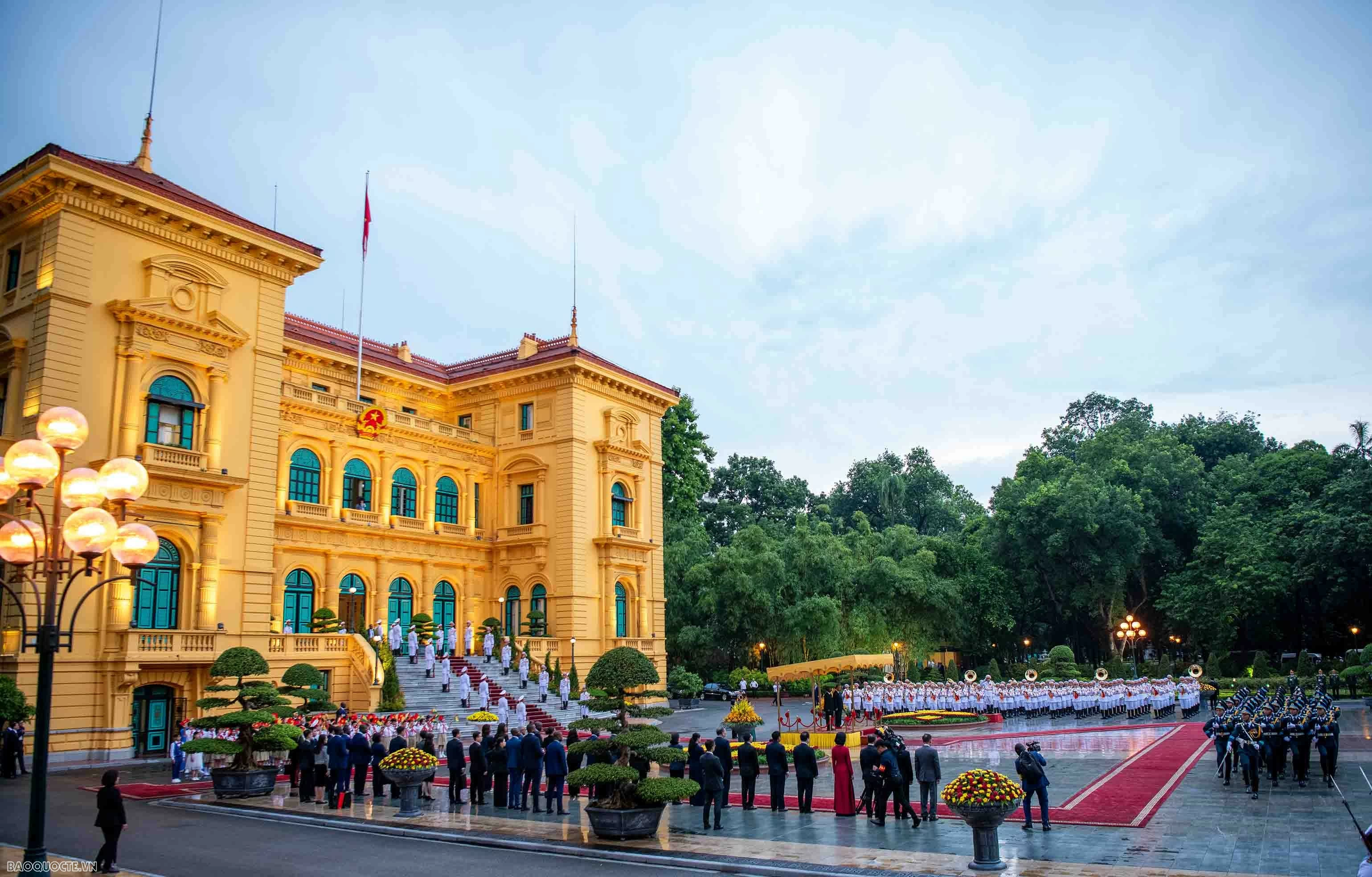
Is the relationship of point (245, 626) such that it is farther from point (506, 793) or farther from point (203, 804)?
point (506, 793)

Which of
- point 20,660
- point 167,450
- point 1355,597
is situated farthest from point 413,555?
point 1355,597

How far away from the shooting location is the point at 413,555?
125 ft

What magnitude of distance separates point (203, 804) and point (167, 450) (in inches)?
473

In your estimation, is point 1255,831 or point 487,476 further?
point 487,476

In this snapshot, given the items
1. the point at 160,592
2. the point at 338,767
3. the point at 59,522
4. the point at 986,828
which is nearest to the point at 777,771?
the point at 986,828

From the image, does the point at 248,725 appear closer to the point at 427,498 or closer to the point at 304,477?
the point at 304,477

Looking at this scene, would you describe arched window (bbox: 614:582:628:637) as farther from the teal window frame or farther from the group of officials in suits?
the group of officials in suits

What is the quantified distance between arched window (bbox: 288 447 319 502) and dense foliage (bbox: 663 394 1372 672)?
2008cm

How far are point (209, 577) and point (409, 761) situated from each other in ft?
44.2

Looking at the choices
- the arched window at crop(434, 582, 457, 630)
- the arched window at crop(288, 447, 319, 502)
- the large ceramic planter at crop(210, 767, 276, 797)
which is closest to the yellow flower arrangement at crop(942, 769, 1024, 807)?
the large ceramic planter at crop(210, 767, 276, 797)

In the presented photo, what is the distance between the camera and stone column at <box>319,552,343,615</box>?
114 ft

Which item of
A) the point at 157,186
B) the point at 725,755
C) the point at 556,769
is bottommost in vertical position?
the point at 556,769

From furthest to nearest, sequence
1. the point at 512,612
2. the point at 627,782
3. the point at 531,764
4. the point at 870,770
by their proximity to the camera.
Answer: the point at 512,612 < the point at 531,764 < the point at 870,770 < the point at 627,782

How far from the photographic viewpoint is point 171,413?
27812mm
